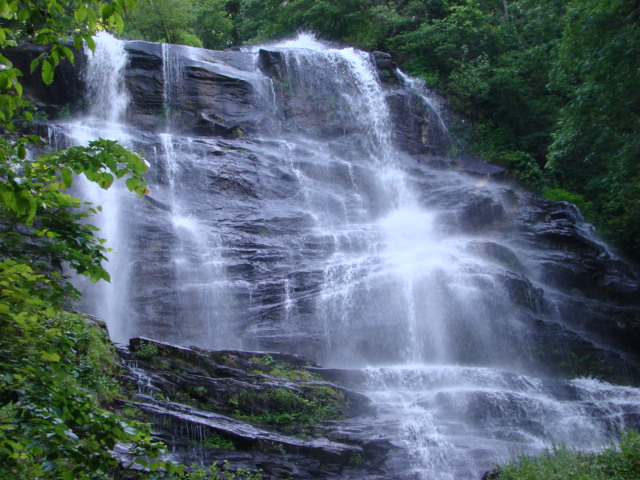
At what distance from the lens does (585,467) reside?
703 cm

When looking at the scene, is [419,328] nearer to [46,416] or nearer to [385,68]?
[46,416]

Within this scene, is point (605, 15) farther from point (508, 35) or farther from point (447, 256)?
point (508, 35)

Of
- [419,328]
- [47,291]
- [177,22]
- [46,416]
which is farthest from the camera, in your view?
[177,22]

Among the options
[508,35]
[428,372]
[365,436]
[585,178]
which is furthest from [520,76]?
[365,436]

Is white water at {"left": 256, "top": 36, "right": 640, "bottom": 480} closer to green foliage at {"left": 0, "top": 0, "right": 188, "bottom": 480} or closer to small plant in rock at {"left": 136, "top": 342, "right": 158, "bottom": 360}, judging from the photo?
small plant in rock at {"left": 136, "top": 342, "right": 158, "bottom": 360}

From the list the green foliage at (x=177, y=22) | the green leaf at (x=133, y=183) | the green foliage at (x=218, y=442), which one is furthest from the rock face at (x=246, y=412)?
the green foliage at (x=177, y=22)

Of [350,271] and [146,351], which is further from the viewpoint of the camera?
[350,271]

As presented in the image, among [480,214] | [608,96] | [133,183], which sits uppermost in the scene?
[608,96]

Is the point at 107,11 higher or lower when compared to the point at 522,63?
lower

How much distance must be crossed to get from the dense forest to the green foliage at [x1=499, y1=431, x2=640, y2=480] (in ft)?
34.0

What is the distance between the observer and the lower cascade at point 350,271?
9.82 metres

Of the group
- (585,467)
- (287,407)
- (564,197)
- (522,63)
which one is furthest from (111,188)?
(522,63)

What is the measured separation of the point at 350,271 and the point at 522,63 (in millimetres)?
15350

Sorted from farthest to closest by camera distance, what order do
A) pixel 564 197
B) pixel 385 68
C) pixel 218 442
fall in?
1. pixel 385 68
2. pixel 564 197
3. pixel 218 442
